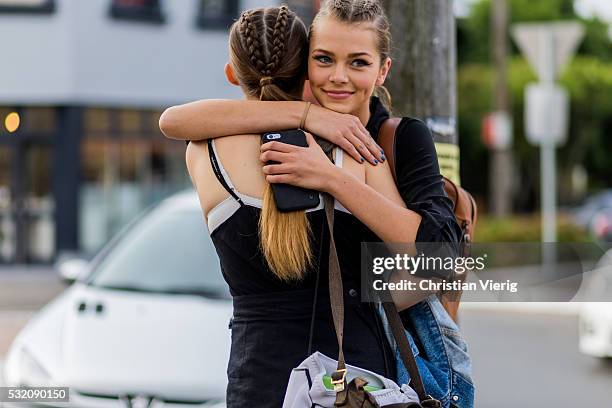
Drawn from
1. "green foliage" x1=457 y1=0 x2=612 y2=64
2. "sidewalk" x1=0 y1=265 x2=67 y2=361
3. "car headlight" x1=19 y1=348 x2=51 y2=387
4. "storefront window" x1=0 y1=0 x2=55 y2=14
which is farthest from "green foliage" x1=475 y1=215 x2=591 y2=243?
"green foliage" x1=457 y1=0 x2=612 y2=64

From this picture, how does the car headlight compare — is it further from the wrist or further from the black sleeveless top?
the wrist

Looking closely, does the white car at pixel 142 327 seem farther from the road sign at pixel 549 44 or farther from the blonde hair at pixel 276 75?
the road sign at pixel 549 44

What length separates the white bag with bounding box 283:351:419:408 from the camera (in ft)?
6.75

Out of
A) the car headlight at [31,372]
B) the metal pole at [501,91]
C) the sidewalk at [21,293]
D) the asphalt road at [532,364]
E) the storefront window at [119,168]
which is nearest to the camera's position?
the car headlight at [31,372]

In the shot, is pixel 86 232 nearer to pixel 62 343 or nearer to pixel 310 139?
pixel 62 343

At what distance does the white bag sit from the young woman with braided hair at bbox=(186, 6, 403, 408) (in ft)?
0.13

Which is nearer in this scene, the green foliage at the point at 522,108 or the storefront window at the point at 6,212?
the storefront window at the point at 6,212

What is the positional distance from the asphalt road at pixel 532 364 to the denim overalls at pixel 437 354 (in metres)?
3.45

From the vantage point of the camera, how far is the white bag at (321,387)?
6.75 ft

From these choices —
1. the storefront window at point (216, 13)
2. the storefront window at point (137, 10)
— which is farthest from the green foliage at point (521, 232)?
the storefront window at point (137, 10)

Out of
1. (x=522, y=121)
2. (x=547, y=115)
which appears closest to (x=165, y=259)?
(x=547, y=115)

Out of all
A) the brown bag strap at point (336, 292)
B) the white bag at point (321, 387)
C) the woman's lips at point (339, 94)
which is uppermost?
the woman's lips at point (339, 94)

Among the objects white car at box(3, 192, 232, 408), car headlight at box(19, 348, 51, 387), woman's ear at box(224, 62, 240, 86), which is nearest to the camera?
woman's ear at box(224, 62, 240, 86)

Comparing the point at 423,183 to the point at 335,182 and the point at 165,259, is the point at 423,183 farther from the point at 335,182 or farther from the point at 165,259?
the point at 165,259
